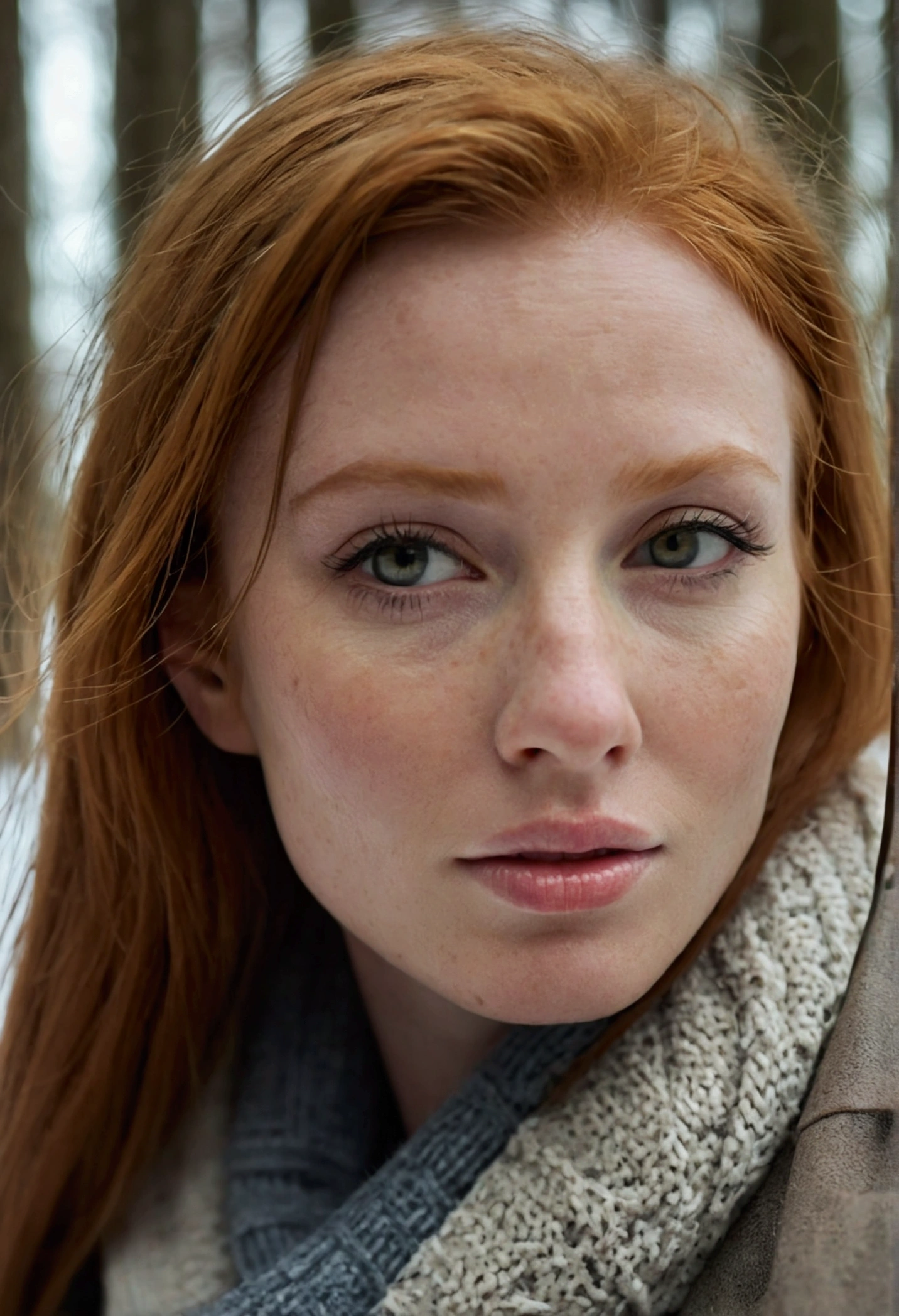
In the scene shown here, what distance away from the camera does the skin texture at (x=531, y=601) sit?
0.91m

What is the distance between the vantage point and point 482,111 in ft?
3.21

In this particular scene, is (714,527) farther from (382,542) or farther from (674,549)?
(382,542)

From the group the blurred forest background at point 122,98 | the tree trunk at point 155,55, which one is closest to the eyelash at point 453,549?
the blurred forest background at point 122,98

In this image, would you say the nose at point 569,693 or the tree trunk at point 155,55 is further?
the tree trunk at point 155,55

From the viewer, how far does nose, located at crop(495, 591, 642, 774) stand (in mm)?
881

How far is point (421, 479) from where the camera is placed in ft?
3.06

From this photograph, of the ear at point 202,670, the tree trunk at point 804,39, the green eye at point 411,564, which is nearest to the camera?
the green eye at point 411,564

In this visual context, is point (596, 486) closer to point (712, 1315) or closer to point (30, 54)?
point (712, 1315)

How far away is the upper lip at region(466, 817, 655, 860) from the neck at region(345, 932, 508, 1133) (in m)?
0.32

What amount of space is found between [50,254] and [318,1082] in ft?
5.36

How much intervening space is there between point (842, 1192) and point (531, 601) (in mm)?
427

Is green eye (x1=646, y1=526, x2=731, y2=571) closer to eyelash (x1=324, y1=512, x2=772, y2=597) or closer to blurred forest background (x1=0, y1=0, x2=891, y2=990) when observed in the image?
eyelash (x1=324, y1=512, x2=772, y2=597)

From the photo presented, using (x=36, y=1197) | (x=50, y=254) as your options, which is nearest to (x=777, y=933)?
(x=36, y=1197)

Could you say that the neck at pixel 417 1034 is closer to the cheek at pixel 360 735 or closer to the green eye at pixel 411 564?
the cheek at pixel 360 735
